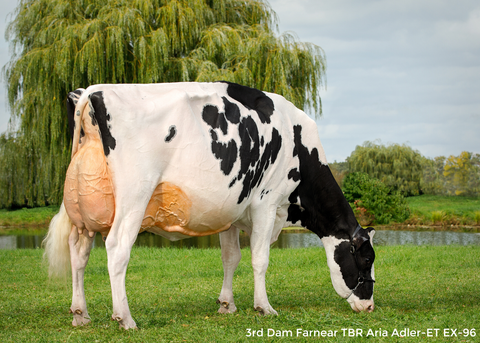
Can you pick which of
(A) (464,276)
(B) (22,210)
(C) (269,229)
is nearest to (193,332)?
(C) (269,229)

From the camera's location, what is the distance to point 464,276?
7.54 metres

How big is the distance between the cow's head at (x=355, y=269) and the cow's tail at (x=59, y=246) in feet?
9.51

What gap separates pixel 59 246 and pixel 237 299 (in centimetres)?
235

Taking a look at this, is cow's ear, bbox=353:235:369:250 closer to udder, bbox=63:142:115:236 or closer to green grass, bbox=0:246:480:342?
green grass, bbox=0:246:480:342

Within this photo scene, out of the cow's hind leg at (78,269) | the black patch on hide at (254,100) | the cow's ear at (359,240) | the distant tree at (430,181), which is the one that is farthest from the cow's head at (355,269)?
the distant tree at (430,181)

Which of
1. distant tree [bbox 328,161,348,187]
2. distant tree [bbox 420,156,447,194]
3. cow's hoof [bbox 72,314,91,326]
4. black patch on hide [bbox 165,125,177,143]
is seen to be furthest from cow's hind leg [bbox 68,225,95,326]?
distant tree [bbox 420,156,447,194]

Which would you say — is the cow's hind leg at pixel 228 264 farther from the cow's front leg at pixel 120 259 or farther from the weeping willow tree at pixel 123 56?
the weeping willow tree at pixel 123 56

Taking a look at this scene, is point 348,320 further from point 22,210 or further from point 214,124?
point 22,210

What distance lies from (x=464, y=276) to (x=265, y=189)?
14.9 ft

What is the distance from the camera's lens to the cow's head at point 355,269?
514 cm

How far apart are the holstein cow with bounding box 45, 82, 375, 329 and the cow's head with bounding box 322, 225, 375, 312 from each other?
0.04 feet

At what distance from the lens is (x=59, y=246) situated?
4.74 meters

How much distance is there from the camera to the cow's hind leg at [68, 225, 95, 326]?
451 cm

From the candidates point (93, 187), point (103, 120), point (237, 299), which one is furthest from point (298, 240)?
point (103, 120)
